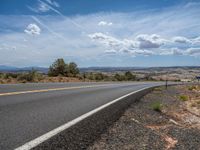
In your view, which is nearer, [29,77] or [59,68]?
[29,77]

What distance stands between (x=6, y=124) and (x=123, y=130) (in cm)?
251

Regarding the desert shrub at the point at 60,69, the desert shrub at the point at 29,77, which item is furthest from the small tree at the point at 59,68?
the desert shrub at the point at 29,77

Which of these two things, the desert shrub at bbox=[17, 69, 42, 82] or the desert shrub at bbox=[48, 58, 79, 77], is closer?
the desert shrub at bbox=[17, 69, 42, 82]

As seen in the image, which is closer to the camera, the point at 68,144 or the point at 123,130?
the point at 68,144

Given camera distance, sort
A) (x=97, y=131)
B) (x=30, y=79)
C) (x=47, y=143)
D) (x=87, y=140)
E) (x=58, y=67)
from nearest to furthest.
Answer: (x=47, y=143) < (x=87, y=140) < (x=97, y=131) < (x=30, y=79) < (x=58, y=67)

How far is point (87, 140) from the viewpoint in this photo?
4.85 meters

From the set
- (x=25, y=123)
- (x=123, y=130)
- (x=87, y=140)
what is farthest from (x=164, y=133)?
(x=25, y=123)

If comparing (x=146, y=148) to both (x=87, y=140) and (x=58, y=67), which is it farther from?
(x=58, y=67)

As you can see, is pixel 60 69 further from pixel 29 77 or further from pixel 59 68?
pixel 29 77

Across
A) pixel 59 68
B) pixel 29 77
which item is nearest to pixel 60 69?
pixel 59 68

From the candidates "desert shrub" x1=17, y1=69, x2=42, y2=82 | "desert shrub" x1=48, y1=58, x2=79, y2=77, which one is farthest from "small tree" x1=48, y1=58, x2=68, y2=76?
"desert shrub" x1=17, y1=69, x2=42, y2=82

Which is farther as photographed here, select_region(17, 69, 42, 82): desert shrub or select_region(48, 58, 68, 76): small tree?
select_region(48, 58, 68, 76): small tree

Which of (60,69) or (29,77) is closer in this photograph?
(29,77)

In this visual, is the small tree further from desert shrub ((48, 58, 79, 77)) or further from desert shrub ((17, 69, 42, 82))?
desert shrub ((17, 69, 42, 82))
